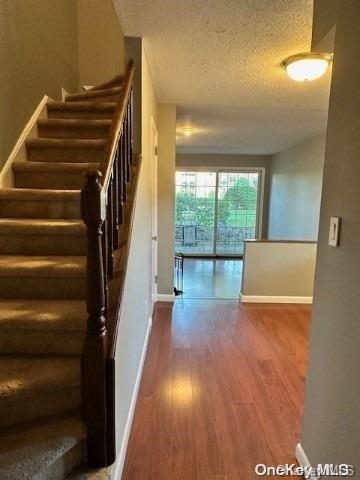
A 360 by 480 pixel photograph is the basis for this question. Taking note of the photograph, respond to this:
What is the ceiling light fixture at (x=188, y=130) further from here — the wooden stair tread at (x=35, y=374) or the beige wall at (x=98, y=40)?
the wooden stair tread at (x=35, y=374)

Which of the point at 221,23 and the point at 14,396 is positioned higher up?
the point at 221,23

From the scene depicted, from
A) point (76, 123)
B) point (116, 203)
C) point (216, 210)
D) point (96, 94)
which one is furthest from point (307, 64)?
point (216, 210)

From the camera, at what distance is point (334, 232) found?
1312 mm

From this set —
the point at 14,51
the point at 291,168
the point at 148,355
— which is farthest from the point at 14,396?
the point at 291,168

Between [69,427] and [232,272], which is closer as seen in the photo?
[69,427]

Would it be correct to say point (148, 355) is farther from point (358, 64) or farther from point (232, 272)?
point (232, 272)

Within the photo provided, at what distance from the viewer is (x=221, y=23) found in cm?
190

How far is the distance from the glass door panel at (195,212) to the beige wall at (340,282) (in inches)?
259

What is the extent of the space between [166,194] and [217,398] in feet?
8.14

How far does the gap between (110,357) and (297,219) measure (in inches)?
207

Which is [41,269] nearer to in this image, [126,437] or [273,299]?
[126,437]

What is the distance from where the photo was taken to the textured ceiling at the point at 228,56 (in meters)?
1.79

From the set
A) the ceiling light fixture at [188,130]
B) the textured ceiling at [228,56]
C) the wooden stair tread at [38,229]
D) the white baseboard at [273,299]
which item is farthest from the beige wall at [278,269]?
the wooden stair tread at [38,229]

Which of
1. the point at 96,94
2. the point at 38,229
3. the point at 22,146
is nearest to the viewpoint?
the point at 38,229
